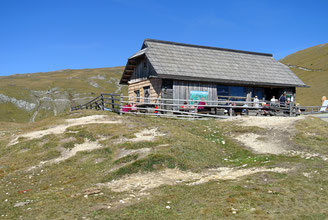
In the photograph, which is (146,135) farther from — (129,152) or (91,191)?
(91,191)

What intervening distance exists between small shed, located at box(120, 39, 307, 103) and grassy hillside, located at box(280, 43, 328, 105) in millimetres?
45167

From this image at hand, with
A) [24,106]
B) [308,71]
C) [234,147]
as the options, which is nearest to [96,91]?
[24,106]

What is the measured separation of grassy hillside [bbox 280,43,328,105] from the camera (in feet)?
260

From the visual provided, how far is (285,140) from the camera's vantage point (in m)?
15.8

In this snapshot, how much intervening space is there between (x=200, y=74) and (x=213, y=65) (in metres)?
3.13

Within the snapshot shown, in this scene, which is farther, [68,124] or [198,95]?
[198,95]

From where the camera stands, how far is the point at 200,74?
27.2 meters

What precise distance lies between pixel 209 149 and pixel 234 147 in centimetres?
163

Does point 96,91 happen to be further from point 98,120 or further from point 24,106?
point 98,120

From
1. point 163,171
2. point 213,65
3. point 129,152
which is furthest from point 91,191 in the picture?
point 213,65

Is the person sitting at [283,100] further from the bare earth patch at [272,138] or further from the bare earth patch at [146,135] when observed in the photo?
the bare earth patch at [146,135]

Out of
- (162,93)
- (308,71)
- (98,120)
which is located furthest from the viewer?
(308,71)

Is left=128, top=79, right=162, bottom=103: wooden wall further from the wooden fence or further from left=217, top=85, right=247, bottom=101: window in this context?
left=217, top=85, right=247, bottom=101: window

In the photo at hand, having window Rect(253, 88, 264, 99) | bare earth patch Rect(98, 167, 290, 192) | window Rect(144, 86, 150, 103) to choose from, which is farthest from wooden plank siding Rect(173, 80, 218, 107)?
bare earth patch Rect(98, 167, 290, 192)
